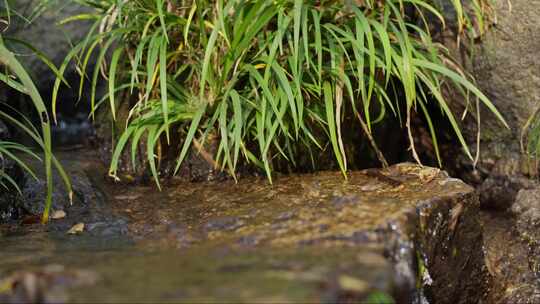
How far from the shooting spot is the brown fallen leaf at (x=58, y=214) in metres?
2.87

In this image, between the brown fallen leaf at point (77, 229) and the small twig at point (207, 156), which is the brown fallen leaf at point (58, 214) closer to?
the brown fallen leaf at point (77, 229)

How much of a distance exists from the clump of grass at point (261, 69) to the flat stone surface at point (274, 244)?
0.15 meters

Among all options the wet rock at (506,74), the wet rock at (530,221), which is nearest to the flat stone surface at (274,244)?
the wet rock at (530,221)

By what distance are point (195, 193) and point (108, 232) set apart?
0.46 m

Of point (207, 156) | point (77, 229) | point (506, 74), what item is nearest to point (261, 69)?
point (207, 156)

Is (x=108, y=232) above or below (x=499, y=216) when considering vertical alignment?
above

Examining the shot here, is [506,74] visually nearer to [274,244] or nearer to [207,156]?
[207,156]

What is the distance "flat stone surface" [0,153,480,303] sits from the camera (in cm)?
184

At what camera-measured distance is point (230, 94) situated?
2.98 m

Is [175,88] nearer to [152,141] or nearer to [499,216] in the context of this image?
[152,141]

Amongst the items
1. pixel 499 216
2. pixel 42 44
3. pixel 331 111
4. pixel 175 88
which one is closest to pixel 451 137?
pixel 499 216

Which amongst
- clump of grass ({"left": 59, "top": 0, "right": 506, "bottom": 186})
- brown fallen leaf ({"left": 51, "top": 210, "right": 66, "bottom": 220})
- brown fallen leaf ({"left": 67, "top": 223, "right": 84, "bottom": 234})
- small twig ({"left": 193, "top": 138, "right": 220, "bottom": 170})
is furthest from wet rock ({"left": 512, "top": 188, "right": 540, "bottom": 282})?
brown fallen leaf ({"left": 51, "top": 210, "right": 66, "bottom": 220})

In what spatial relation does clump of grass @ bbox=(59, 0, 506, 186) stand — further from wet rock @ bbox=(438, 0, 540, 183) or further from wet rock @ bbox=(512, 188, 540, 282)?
wet rock @ bbox=(512, 188, 540, 282)

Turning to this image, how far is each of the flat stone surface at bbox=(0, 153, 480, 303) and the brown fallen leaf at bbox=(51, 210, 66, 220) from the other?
5 cm
